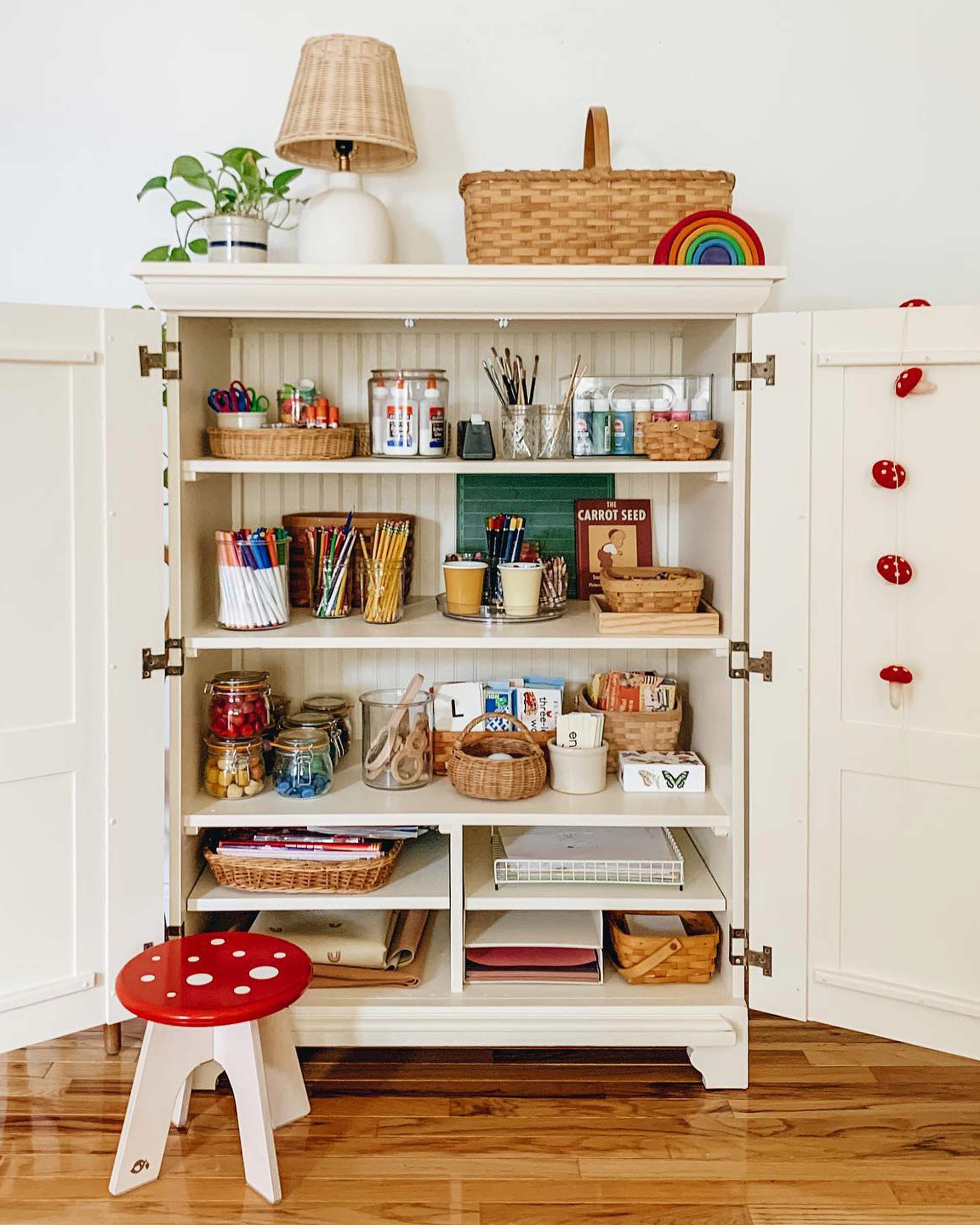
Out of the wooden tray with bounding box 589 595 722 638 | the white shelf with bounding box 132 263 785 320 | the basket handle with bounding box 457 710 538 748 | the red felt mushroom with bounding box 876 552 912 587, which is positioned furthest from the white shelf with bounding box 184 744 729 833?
the white shelf with bounding box 132 263 785 320

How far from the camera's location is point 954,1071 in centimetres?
244

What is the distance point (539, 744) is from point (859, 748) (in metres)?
0.73

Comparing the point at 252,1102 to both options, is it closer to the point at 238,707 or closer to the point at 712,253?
the point at 238,707

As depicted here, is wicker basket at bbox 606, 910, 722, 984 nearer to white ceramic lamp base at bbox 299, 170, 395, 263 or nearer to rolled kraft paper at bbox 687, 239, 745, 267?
rolled kraft paper at bbox 687, 239, 745, 267

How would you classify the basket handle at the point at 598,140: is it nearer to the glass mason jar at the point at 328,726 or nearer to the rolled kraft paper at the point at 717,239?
the rolled kraft paper at the point at 717,239

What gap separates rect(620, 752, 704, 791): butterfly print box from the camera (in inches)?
96.2

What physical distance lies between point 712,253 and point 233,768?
4.54 ft

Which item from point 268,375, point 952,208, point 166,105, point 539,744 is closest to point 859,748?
point 539,744

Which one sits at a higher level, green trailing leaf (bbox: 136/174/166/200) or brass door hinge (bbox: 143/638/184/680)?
green trailing leaf (bbox: 136/174/166/200)

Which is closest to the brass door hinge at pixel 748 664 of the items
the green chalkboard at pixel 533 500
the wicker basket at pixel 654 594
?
the wicker basket at pixel 654 594

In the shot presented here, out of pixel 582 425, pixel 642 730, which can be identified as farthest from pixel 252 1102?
pixel 582 425

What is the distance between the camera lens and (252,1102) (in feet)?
6.58

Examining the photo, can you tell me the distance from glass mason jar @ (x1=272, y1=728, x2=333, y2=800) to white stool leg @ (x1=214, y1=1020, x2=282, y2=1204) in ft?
1.74

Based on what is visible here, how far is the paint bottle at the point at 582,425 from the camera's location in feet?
7.98
